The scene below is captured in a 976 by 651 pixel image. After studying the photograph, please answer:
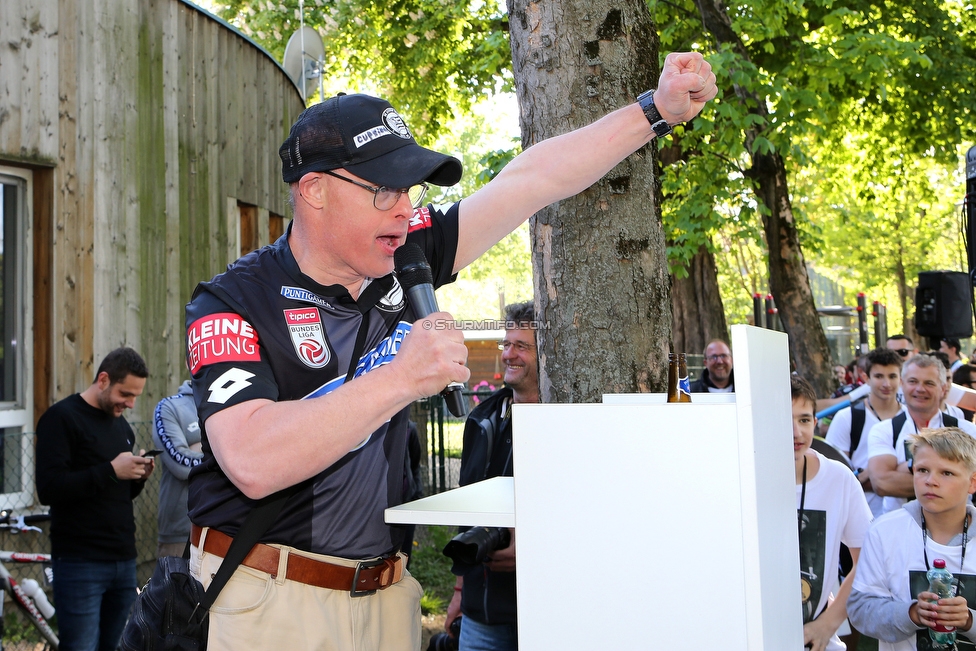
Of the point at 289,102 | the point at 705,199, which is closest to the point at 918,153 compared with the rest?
the point at 705,199

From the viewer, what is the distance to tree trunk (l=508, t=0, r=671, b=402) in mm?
3111

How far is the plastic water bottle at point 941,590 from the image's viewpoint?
12.1ft

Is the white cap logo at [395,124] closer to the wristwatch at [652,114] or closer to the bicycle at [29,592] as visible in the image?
the wristwatch at [652,114]

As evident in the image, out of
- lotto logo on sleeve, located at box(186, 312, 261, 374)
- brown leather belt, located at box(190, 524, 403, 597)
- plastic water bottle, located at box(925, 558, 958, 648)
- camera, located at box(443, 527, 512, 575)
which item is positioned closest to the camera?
lotto logo on sleeve, located at box(186, 312, 261, 374)

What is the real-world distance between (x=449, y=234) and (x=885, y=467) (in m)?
4.37

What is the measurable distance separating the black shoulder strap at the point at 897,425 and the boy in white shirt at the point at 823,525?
1609 millimetres

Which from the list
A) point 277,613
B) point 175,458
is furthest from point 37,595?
point 277,613

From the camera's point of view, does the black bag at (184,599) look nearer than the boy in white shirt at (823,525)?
Yes

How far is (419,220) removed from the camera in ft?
8.63

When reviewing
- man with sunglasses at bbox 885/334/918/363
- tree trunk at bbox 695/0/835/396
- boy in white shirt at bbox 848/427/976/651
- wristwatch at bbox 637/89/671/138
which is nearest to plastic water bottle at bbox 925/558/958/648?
boy in white shirt at bbox 848/427/976/651

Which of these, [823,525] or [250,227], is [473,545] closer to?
[823,525]

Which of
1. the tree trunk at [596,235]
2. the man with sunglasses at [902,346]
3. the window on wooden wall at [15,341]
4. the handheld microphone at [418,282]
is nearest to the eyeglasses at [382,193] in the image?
the handheld microphone at [418,282]

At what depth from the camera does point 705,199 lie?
11789mm

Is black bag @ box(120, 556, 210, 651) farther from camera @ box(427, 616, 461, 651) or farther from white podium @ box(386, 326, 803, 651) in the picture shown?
camera @ box(427, 616, 461, 651)
